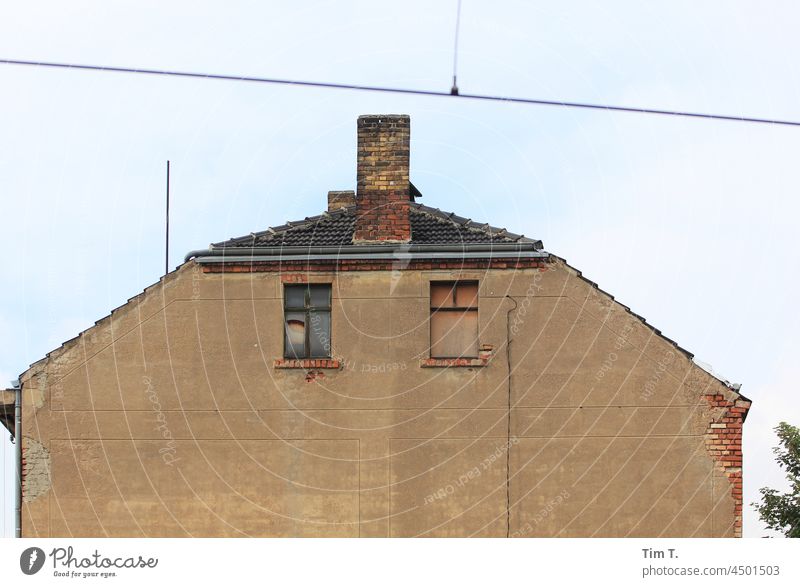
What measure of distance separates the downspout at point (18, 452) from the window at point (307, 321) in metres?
4.37

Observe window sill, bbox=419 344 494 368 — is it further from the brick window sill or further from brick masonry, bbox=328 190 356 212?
brick masonry, bbox=328 190 356 212

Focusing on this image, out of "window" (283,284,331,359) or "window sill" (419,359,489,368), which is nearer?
"window sill" (419,359,489,368)

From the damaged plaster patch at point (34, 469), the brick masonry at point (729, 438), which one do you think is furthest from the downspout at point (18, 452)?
the brick masonry at point (729, 438)

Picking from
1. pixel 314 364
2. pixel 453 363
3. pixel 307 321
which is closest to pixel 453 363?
pixel 453 363

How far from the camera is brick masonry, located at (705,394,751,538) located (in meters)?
23.5

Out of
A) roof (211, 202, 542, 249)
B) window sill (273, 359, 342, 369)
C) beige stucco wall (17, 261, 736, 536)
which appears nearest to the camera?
beige stucco wall (17, 261, 736, 536)

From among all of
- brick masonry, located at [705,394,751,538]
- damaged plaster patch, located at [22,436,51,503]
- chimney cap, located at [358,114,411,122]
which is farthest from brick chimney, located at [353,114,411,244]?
damaged plaster patch, located at [22,436,51,503]

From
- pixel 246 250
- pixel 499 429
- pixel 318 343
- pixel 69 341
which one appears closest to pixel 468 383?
pixel 499 429

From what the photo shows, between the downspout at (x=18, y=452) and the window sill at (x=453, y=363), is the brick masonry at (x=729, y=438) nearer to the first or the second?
the window sill at (x=453, y=363)

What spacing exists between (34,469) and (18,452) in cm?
38

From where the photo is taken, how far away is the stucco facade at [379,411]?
77.7 ft

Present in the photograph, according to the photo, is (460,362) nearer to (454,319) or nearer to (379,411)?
(454,319)

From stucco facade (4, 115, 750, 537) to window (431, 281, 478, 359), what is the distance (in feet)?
0.48

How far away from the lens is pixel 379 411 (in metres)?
Answer: 24.2
